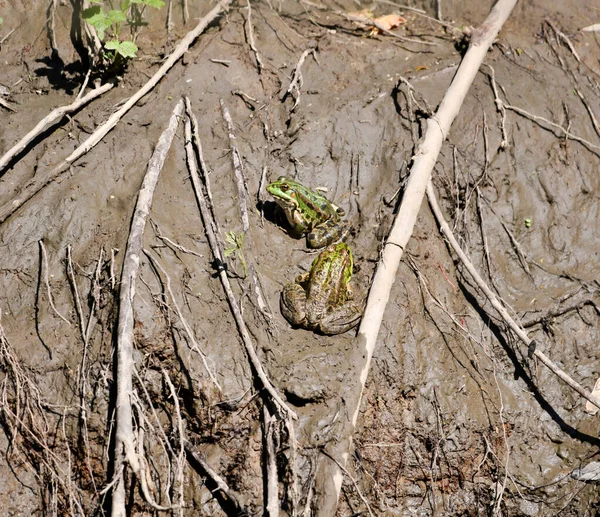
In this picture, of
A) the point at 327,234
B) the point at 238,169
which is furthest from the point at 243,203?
the point at 327,234

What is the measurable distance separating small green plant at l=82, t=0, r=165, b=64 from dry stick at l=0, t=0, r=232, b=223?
1.46 ft

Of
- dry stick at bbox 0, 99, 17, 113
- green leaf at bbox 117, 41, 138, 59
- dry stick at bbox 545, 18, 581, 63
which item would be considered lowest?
dry stick at bbox 0, 99, 17, 113

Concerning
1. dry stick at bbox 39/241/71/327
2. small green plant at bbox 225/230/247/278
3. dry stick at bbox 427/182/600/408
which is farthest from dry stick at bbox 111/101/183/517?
dry stick at bbox 427/182/600/408

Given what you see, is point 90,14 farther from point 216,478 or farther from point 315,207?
point 216,478

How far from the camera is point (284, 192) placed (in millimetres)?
7531

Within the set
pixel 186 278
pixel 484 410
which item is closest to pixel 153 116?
pixel 186 278

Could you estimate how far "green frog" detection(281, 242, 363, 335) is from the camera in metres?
6.74

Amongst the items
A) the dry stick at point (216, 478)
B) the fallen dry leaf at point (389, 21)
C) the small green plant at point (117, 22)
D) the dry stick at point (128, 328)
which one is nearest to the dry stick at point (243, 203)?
the dry stick at point (128, 328)

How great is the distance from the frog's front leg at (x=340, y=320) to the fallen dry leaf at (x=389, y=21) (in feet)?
16.3

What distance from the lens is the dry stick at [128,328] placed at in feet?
17.2

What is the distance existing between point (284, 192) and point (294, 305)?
1503mm

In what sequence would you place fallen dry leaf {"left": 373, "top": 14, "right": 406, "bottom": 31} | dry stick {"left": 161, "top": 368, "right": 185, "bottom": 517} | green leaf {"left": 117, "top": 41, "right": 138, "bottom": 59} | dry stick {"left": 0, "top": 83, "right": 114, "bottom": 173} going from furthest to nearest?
1. fallen dry leaf {"left": 373, "top": 14, "right": 406, "bottom": 31}
2. green leaf {"left": 117, "top": 41, "right": 138, "bottom": 59}
3. dry stick {"left": 0, "top": 83, "right": 114, "bottom": 173}
4. dry stick {"left": 161, "top": 368, "right": 185, "bottom": 517}

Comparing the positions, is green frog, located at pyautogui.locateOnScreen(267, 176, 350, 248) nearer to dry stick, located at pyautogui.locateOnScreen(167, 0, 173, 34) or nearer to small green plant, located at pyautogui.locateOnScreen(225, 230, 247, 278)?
small green plant, located at pyautogui.locateOnScreen(225, 230, 247, 278)

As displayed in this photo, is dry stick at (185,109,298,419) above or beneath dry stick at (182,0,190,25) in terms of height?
beneath
